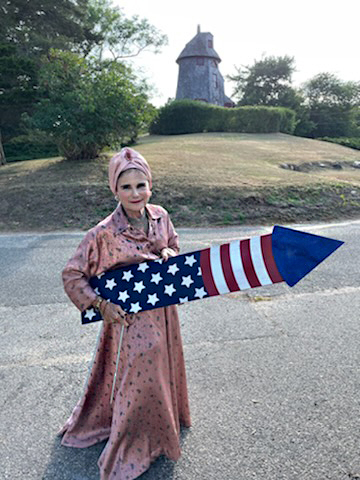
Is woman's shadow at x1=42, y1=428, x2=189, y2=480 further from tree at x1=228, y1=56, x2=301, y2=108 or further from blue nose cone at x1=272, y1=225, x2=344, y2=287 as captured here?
tree at x1=228, y1=56, x2=301, y2=108

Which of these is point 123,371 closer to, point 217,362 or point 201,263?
point 201,263

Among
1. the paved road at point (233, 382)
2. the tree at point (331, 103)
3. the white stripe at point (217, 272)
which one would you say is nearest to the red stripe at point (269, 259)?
the white stripe at point (217, 272)

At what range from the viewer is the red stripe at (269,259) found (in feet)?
6.92

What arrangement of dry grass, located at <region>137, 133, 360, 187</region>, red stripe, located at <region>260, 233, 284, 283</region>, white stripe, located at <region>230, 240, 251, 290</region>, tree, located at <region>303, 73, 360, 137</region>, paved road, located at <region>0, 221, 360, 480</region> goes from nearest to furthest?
red stripe, located at <region>260, 233, 284, 283</region>
white stripe, located at <region>230, 240, 251, 290</region>
paved road, located at <region>0, 221, 360, 480</region>
dry grass, located at <region>137, 133, 360, 187</region>
tree, located at <region>303, 73, 360, 137</region>

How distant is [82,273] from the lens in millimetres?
2277

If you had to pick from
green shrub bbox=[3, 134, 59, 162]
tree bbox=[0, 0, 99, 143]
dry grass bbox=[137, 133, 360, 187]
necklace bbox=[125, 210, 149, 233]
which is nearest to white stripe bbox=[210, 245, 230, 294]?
necklace bbox=[125, 210, 149, 233]

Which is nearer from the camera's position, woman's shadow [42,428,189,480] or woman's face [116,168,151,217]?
woman's face [116,168,151,217]

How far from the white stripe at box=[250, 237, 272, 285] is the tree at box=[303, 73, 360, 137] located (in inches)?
1646

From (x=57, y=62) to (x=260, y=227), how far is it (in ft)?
34.7

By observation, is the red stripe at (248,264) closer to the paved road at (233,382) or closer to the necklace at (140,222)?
the necklace at (140,222)

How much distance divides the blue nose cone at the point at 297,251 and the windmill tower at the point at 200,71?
4246 cm

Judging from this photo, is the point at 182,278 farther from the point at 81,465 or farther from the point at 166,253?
the point at 81,465

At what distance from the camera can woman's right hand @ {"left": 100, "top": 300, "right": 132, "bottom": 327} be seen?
2.24 m

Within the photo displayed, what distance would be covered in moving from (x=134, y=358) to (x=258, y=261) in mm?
919
